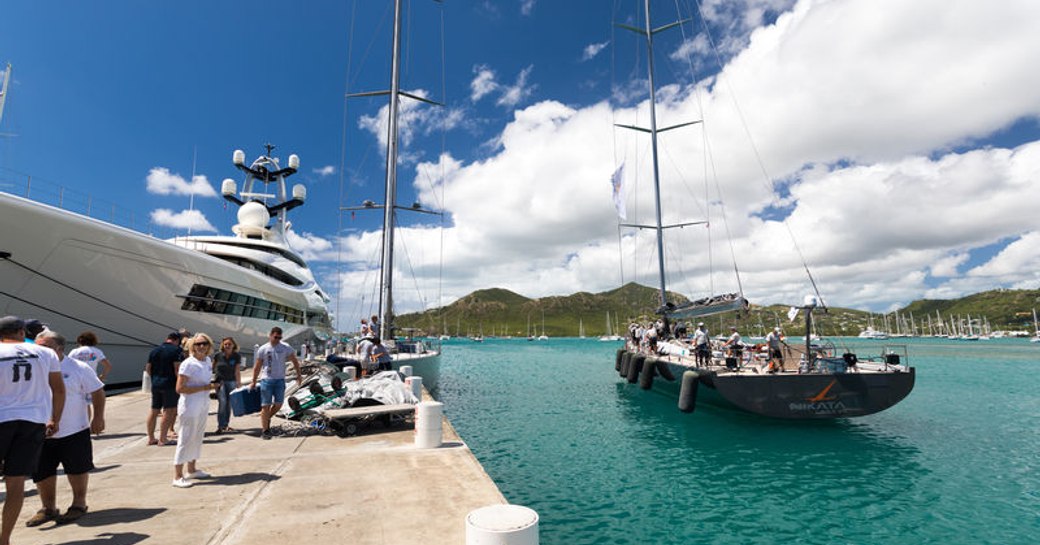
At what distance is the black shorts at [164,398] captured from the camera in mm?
8148

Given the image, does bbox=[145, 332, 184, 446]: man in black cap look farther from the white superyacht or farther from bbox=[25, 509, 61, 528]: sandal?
the white superyacht

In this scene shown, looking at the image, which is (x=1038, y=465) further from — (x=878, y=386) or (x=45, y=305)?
(x=45, y=305)

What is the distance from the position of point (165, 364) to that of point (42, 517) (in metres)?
3.75

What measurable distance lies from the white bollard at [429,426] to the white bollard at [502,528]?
4396 mm

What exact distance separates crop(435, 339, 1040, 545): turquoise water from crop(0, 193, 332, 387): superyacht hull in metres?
12.8

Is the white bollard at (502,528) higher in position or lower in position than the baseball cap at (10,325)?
lower

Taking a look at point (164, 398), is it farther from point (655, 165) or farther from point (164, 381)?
point (655, 165)

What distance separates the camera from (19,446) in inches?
158

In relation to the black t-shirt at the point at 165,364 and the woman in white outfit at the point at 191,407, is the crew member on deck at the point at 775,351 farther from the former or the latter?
the black t-shirt at the point at 165,364

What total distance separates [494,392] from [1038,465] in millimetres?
20471

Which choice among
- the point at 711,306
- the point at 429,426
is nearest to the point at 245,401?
the point at 429,426

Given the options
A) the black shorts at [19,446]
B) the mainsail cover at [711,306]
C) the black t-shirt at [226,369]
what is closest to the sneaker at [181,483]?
the black shorts at [19,446]

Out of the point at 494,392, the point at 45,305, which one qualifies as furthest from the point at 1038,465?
the point at 45,305

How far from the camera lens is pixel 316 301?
3600cm
